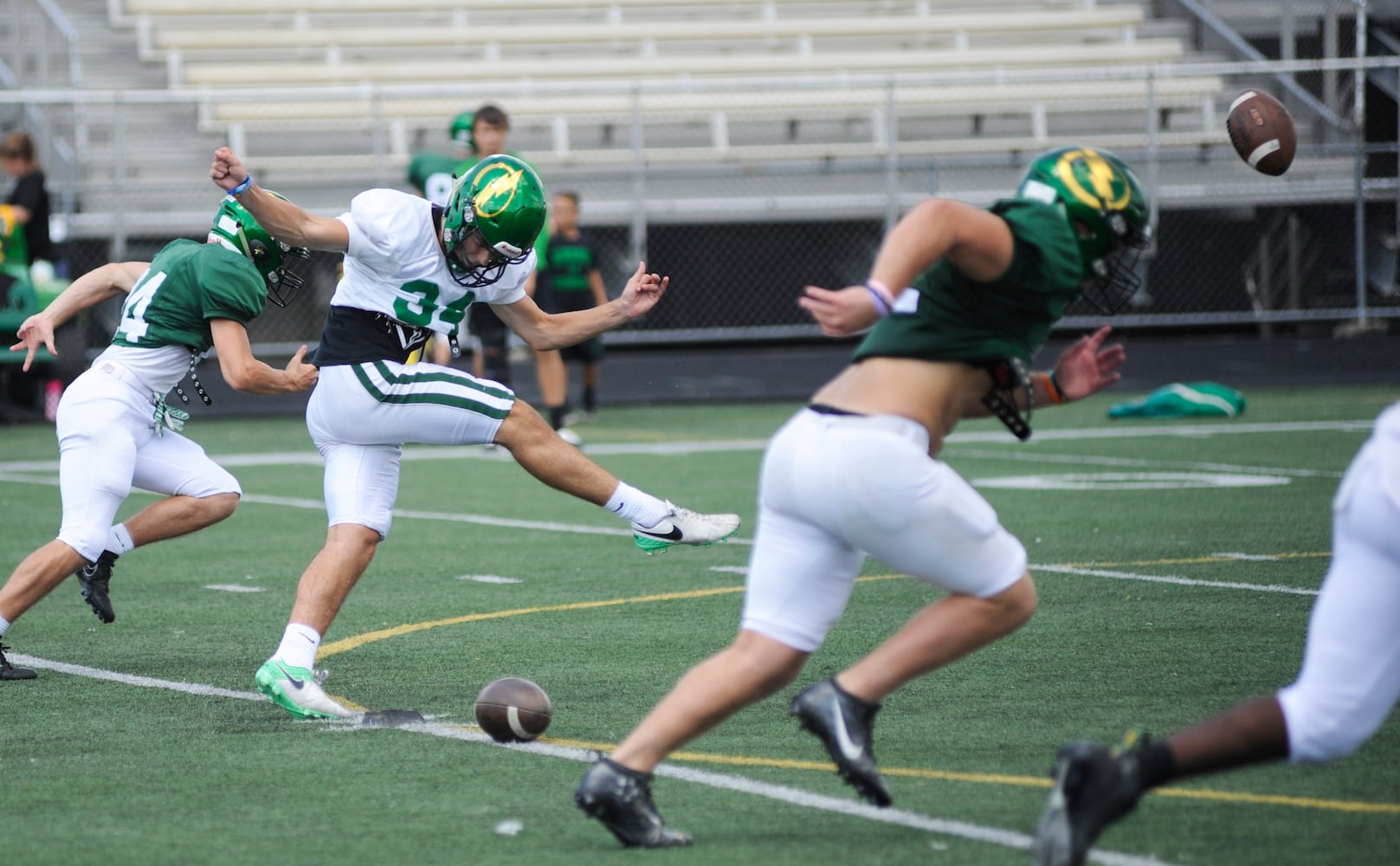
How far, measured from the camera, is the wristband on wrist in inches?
Result: 149

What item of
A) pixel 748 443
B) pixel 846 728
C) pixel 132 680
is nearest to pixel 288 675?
pixel 132 680

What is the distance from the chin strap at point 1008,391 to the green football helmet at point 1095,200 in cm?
31

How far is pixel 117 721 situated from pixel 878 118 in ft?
50.3

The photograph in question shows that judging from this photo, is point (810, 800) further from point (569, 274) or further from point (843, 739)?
point (569, 274)

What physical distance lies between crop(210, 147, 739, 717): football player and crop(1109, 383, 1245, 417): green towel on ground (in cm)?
1070

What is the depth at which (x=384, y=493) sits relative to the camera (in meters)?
5.73

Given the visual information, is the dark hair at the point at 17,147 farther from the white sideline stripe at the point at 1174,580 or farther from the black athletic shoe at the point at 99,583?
the white sideline stripe at the point at 1174,580

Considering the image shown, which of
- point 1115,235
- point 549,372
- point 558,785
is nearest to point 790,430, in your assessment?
point 1115,235

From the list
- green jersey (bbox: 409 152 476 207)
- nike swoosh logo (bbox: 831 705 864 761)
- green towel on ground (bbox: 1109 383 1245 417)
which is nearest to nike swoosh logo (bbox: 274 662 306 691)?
nike swoosh logo (bbox: 831 705 864 761)

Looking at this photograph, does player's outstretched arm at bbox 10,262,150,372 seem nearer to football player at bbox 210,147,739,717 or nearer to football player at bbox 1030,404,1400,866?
football player at bbox 210,147,739,717

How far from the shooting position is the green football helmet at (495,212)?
214 inches

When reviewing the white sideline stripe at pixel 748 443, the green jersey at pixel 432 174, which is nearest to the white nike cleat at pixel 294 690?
the white sideline stripe at pixel 748 443

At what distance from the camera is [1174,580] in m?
7.91

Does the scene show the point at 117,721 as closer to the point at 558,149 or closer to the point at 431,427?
the point at 431,427
